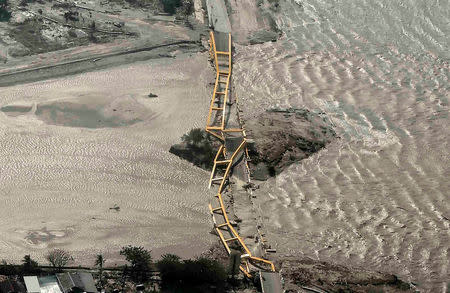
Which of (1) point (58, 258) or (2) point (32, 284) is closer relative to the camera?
(2) point (32, 284)

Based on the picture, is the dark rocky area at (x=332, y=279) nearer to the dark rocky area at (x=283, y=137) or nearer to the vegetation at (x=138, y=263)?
the vegetation at (x=138, y=263)

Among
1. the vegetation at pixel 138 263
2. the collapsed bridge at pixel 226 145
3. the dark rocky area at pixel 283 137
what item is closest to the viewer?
the vegetation at pixel 138 263

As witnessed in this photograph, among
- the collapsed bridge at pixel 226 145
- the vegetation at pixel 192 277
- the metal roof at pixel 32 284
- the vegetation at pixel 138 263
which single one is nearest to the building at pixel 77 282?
the metal roof at pixel 32 284

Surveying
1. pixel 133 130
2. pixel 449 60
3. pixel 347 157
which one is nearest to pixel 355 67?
pixel 449 60

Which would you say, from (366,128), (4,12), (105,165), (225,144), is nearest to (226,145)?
(225,144)

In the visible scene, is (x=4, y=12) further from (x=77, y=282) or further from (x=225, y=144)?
(x=77, y=282)

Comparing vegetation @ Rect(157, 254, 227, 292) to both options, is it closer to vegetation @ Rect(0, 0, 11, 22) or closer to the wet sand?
the wet sand
